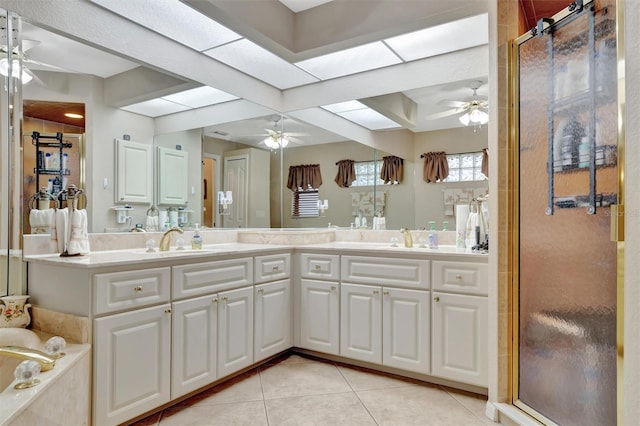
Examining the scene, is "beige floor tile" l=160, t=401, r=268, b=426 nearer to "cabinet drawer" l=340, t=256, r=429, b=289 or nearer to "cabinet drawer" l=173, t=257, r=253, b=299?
"cabinet drawer" l=173, t=257, r=253, b=299

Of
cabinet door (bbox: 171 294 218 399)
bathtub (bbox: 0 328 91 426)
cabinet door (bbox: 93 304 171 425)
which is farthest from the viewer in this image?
cabinet door (bbox: 171 294 218 399)

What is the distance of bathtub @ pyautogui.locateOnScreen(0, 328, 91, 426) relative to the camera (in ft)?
4.31

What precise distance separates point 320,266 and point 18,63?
2.13m

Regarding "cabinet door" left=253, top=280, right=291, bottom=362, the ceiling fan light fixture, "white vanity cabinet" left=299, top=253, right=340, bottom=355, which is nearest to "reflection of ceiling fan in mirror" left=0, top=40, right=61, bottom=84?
the ceiling fan light fixture

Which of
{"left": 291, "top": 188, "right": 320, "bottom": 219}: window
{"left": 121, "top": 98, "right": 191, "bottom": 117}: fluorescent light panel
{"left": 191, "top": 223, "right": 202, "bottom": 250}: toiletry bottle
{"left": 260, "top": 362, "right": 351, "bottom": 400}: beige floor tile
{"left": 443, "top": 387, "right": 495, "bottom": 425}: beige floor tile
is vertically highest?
{"left": 121, "top": 98, "right": 191, "bottom": 117}: fluorescent light panel

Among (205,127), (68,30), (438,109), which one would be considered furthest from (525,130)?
(68,30)

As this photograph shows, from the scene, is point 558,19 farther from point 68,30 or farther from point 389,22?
point 68,30

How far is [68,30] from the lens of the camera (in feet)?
6.97

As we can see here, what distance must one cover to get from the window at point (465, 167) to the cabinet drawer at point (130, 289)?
2094 millimetres

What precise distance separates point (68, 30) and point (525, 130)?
8.26 ft

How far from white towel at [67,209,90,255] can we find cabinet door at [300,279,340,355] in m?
→ 1.45

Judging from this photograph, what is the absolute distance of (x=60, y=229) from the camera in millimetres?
2141

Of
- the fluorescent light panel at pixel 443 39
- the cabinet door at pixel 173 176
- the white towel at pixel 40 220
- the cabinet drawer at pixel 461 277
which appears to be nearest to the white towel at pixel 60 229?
the white towel at pixel 40 220

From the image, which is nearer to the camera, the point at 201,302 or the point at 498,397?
the point at 498,397
